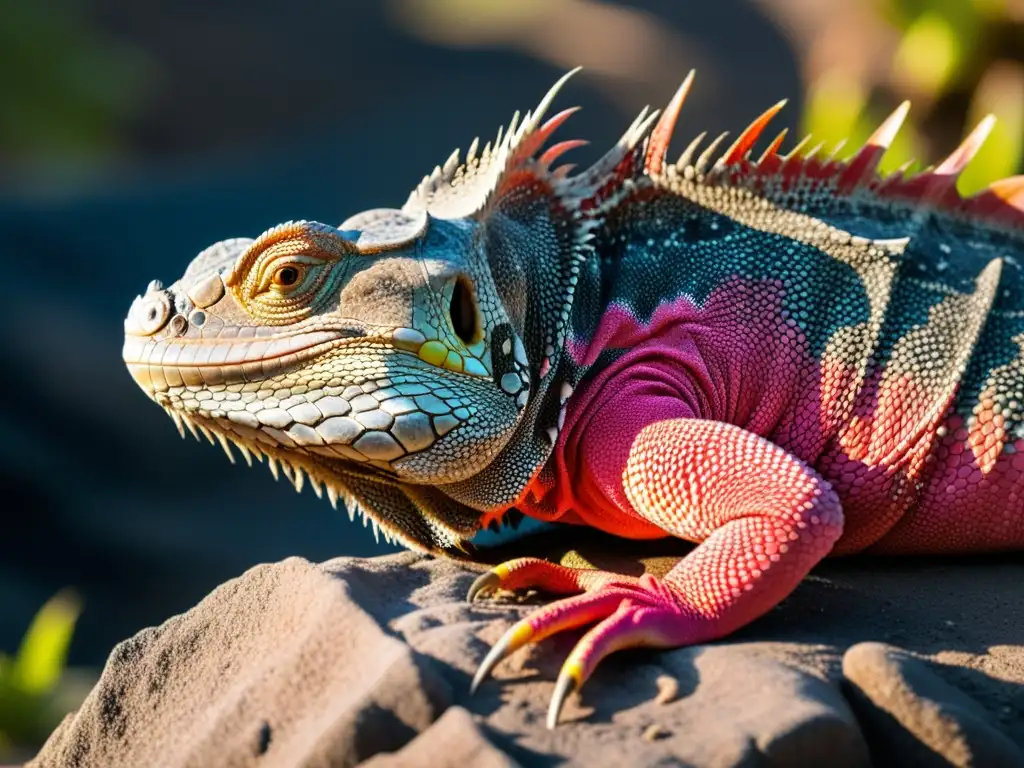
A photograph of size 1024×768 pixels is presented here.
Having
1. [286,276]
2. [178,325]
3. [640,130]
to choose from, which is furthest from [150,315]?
[640,130]

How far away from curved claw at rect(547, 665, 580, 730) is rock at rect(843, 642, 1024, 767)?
31.3 inches

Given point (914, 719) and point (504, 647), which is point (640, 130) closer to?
point (504, 647)

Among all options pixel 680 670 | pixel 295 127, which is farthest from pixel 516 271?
pixel 295 127

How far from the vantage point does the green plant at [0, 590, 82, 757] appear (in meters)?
7.93

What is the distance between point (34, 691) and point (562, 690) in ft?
19.4

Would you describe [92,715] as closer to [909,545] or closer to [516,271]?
[516,271]

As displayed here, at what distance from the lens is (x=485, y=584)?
396 cm

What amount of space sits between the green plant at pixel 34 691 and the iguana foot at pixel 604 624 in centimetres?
546

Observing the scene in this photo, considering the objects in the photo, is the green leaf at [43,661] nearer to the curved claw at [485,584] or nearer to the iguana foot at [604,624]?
the curved claw at [485,584]

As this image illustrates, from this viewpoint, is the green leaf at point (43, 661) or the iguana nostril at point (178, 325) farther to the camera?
the green leaf at point (43, 661)

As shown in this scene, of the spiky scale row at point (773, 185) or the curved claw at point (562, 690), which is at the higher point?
the spiky scale row at point (773, 185)

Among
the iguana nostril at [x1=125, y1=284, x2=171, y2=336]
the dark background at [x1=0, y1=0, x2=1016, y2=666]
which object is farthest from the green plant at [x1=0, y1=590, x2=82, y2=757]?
the iguana nostril at [x1=125, y1=284, x2=171, y2=336]

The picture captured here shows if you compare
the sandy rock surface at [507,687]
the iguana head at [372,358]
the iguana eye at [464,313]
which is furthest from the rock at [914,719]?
the iguana eye at [464,313]

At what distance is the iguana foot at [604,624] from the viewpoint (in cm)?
328
